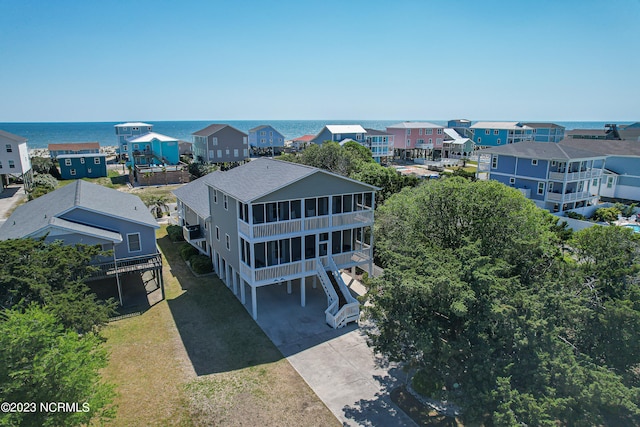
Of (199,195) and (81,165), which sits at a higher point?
(199,195)

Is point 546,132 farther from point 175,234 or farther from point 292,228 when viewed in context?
point 292,228

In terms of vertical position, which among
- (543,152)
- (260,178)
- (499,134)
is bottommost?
(260,178)

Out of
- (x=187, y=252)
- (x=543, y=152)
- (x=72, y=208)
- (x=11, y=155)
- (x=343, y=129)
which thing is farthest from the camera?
(x=343, y=129)

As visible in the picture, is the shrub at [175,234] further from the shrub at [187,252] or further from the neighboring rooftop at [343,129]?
the neighboring rooftop at [343,129]

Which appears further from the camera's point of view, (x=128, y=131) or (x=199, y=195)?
(x=128, y=131)

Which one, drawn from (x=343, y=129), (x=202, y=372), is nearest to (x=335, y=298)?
(x=202, y=372)

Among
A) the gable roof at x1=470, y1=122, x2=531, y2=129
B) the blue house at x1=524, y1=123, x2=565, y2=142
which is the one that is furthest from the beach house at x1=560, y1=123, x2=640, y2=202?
the blue house at x1=524, y1=123, x2=565, y2=142

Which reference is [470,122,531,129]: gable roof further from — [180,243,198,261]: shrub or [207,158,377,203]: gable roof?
[180,243,198,261]: shrub

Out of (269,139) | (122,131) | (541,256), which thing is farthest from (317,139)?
(541,256)
